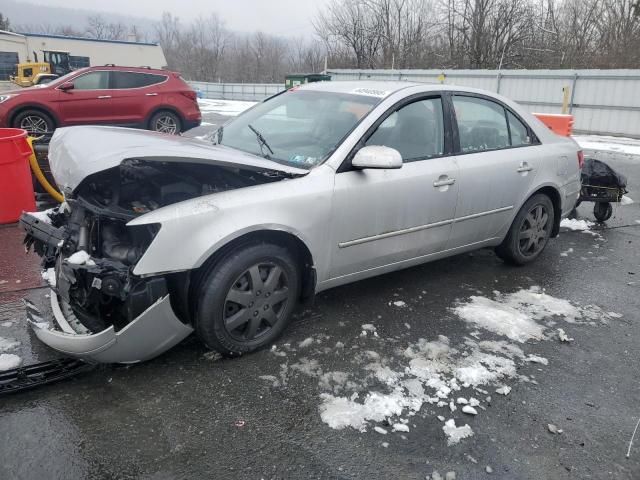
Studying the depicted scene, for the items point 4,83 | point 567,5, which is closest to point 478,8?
point 567,5

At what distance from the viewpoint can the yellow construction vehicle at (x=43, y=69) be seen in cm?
3056

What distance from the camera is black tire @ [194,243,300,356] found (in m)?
2.95

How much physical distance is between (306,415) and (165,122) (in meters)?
10.9

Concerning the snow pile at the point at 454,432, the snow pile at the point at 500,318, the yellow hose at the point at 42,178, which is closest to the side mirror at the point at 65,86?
the yellow hose at the point at 42,178

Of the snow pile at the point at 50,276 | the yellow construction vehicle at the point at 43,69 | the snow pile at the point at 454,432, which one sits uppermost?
the yellow construction vehicle at the point at 43,69

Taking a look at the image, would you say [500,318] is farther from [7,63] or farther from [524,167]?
[7,63]

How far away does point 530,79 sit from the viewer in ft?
65.8

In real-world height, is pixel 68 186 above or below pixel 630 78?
below

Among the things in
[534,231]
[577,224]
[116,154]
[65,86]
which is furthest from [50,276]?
[65,86]

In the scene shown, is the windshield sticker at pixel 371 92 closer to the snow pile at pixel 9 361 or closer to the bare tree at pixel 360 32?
the snow pile at pixel 9 361

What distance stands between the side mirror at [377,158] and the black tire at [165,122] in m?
9.72

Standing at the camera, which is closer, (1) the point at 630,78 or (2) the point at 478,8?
(1) the point at 630,78

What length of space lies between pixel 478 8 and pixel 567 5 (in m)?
5.24

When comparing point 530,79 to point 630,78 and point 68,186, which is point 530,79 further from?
point 68,186
